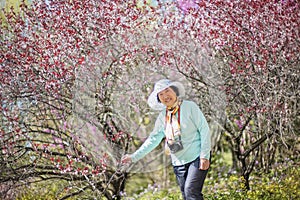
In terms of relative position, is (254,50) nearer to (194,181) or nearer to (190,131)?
(190,131)

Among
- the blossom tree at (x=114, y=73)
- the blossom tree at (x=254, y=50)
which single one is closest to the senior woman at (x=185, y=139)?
the blossom tree at (x=114, y=73)

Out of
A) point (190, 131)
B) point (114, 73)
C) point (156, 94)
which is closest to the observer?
point (190, 131)

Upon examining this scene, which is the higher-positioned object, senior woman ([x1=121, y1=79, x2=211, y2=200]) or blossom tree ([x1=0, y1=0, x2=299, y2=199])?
blossom tree ([x1=0, y1=0, x2=299, y2=199])

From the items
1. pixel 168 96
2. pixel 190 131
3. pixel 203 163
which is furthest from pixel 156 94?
pixel 203 163

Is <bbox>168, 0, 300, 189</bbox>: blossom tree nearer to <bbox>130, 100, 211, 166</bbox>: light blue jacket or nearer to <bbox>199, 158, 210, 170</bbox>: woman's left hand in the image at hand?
<bbox>130, 100, 211, 166</bbox>: light blue jacket

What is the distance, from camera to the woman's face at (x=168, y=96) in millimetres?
2873

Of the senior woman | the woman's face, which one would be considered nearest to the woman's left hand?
the senior woman

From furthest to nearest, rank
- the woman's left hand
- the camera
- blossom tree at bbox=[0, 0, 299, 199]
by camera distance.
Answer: blossom tree at bbox=[0, 0, 299, 199] < the camera < the woman's left hand

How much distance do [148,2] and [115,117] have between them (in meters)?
1.03

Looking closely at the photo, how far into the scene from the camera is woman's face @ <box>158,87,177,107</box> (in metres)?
2.87

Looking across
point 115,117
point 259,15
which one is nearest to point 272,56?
point 259,15

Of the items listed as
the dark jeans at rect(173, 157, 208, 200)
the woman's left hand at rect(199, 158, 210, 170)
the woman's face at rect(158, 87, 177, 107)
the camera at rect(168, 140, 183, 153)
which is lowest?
the dark jeans at rect(173, 157, 208, 200)

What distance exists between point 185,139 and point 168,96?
280 mm

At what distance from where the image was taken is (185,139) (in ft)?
9.43
